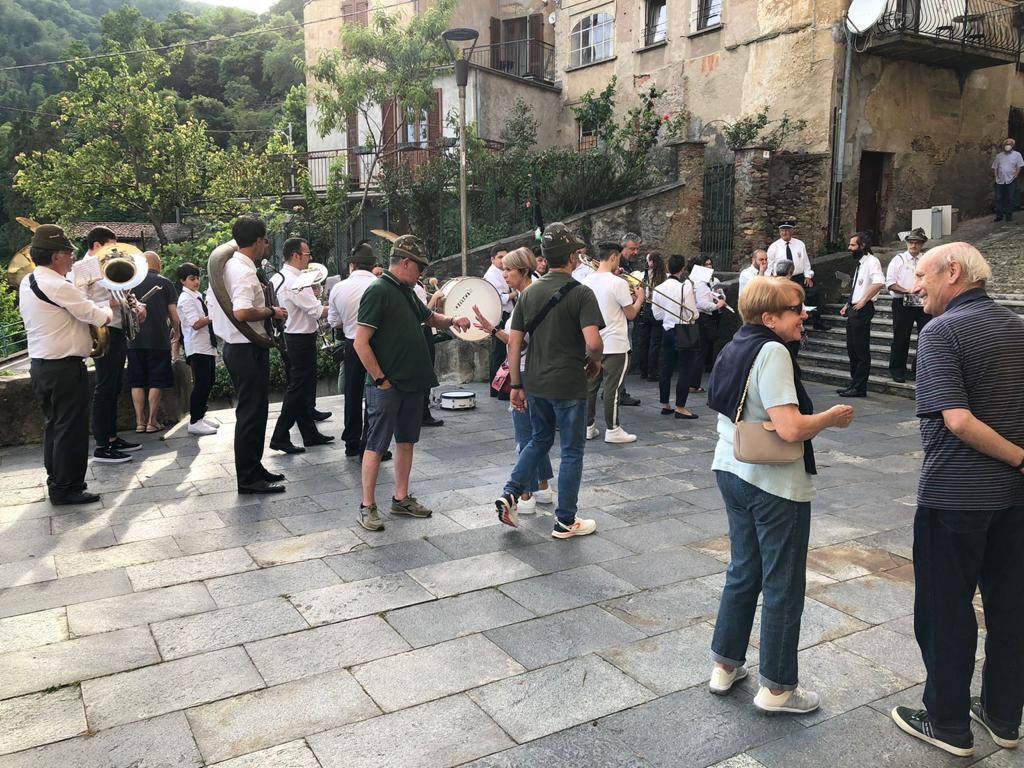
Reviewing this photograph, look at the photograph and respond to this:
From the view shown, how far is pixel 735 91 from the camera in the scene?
17422 mm

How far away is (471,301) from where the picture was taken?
281 inches

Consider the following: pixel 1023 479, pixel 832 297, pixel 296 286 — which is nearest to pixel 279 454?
pixel 296 286

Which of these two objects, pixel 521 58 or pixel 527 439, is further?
pixel 521 58

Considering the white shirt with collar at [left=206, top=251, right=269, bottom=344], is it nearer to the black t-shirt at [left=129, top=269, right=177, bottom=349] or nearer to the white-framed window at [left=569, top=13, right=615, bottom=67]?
the black t-shirt at [left=129, top=269, right=177, bottom=349]

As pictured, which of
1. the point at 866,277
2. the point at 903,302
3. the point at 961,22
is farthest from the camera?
the point at 961,22

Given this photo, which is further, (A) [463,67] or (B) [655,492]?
(A) [463,67]

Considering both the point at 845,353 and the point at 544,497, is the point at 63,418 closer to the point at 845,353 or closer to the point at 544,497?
the point at 544,497

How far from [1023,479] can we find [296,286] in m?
5.73

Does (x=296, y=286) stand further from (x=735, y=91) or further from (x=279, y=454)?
(x=735, y=91)

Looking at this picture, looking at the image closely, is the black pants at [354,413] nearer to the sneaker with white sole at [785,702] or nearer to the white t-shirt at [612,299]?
the white t-shirt at [612,299]

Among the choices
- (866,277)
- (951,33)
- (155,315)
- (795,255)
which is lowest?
(155,315)

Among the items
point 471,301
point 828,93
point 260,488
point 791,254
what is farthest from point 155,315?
point 828,93

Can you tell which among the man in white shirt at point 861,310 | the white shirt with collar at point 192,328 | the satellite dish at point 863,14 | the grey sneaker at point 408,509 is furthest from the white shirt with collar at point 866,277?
the white shirt with collar at point 192,328

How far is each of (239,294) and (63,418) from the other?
57.2 inches
